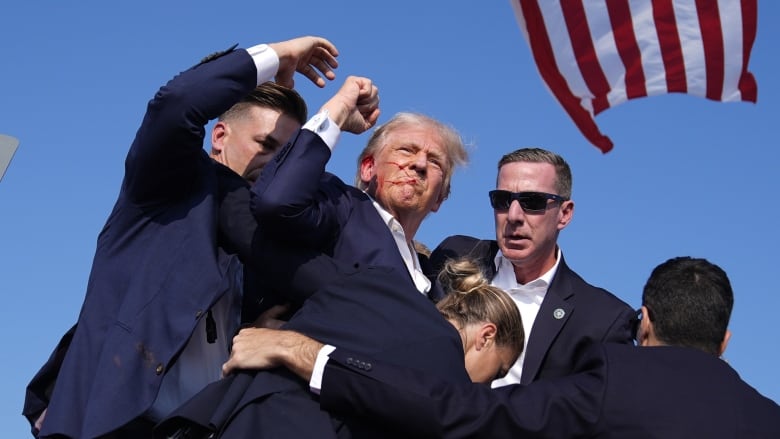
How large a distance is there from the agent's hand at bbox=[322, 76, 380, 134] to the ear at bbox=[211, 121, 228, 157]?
677 millimetres

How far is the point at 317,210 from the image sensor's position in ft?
16.7

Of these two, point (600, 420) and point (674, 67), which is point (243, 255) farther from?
point (674, 67)

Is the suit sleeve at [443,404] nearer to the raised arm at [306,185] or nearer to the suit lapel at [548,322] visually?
the raised arm at [306,185]

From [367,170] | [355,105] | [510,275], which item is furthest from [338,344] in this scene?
[510,275]

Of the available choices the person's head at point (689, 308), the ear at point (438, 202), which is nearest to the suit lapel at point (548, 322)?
the ear at point (438, 202)

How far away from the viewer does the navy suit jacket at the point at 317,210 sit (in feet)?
16.0

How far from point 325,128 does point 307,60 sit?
663 mm

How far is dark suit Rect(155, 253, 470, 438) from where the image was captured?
160 inches

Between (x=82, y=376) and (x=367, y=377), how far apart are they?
1332mm

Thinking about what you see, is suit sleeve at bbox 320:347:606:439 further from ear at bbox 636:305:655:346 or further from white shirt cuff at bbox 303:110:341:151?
white shirt cuff at bbox 303:110:341:151

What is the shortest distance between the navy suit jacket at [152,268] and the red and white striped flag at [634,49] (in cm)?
227

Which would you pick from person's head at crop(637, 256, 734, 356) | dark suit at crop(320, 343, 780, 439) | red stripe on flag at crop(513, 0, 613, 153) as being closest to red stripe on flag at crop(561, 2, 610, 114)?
red stripe on flag at crop(513, 0, 613, 153)

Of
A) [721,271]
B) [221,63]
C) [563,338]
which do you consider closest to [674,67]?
[563,338]

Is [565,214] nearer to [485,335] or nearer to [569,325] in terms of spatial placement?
[569,325]
